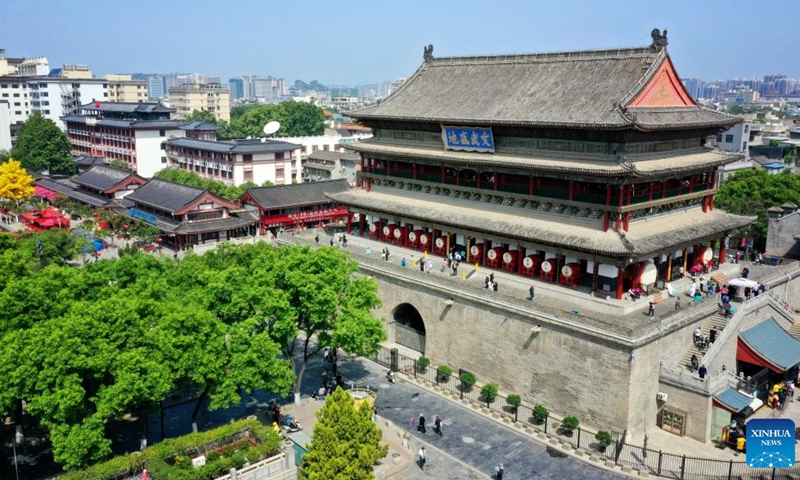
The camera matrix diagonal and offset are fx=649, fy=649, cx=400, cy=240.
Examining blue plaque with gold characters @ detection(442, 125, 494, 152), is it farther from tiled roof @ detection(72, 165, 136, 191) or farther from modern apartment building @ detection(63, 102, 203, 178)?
modern apartment building @ detection(63, 102, 203, 178)

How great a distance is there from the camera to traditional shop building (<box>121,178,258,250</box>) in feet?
250

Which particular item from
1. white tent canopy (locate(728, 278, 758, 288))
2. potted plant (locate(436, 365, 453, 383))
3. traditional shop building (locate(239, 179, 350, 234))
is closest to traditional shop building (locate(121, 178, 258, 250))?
traditional shop building (locate(239, 179, 350, 234))

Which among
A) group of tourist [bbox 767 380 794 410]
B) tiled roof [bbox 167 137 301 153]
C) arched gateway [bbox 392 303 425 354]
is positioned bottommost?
group of tourist [bbox 767 380 794 410]

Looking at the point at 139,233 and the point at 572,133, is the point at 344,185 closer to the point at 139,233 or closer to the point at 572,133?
the point at 139,233

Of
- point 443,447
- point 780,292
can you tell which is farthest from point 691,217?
point 443,447

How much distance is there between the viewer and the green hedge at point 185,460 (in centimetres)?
3028

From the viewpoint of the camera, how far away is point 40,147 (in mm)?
117312

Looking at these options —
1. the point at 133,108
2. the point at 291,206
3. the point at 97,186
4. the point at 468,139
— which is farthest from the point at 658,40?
the point at 133,108

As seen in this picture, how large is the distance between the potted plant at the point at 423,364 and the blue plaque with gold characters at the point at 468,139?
1661cm

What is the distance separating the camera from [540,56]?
53438mm

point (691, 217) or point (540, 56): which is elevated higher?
point (540, 56)

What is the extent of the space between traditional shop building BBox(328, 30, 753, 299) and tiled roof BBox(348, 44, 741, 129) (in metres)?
0.13

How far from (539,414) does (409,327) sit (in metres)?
15.1

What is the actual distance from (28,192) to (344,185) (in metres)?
46.0
